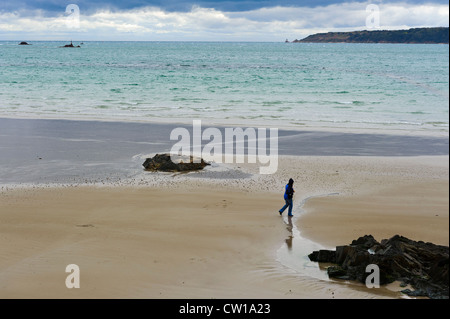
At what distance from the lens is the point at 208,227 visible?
11727 millimetres

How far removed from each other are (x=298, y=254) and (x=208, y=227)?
7.79 ft

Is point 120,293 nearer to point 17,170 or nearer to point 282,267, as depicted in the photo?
point 282,267

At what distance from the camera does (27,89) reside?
49.1 metres

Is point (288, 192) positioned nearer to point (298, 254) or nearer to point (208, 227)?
point (208, 227)

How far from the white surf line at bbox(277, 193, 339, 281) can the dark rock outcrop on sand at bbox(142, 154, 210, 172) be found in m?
5.63

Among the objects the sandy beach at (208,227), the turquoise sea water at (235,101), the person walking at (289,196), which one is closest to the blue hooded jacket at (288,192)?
the person walking at (289,196)

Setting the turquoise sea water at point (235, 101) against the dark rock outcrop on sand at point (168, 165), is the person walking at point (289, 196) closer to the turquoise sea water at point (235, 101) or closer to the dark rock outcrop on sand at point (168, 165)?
the dark rock outcrop on sand at point (168, 165)

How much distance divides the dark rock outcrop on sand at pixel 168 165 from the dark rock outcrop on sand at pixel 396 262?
319 inches

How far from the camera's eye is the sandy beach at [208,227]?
8.66m

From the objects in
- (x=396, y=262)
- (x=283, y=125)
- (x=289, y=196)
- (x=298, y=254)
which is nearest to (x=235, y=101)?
(x=283, y=125)

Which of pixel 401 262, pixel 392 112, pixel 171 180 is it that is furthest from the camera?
pixel 392 112

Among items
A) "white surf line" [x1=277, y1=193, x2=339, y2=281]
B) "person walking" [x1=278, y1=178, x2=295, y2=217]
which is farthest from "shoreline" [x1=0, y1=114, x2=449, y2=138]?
"white surf line" [x1=277, y1=193, x2=339, y2=281]
